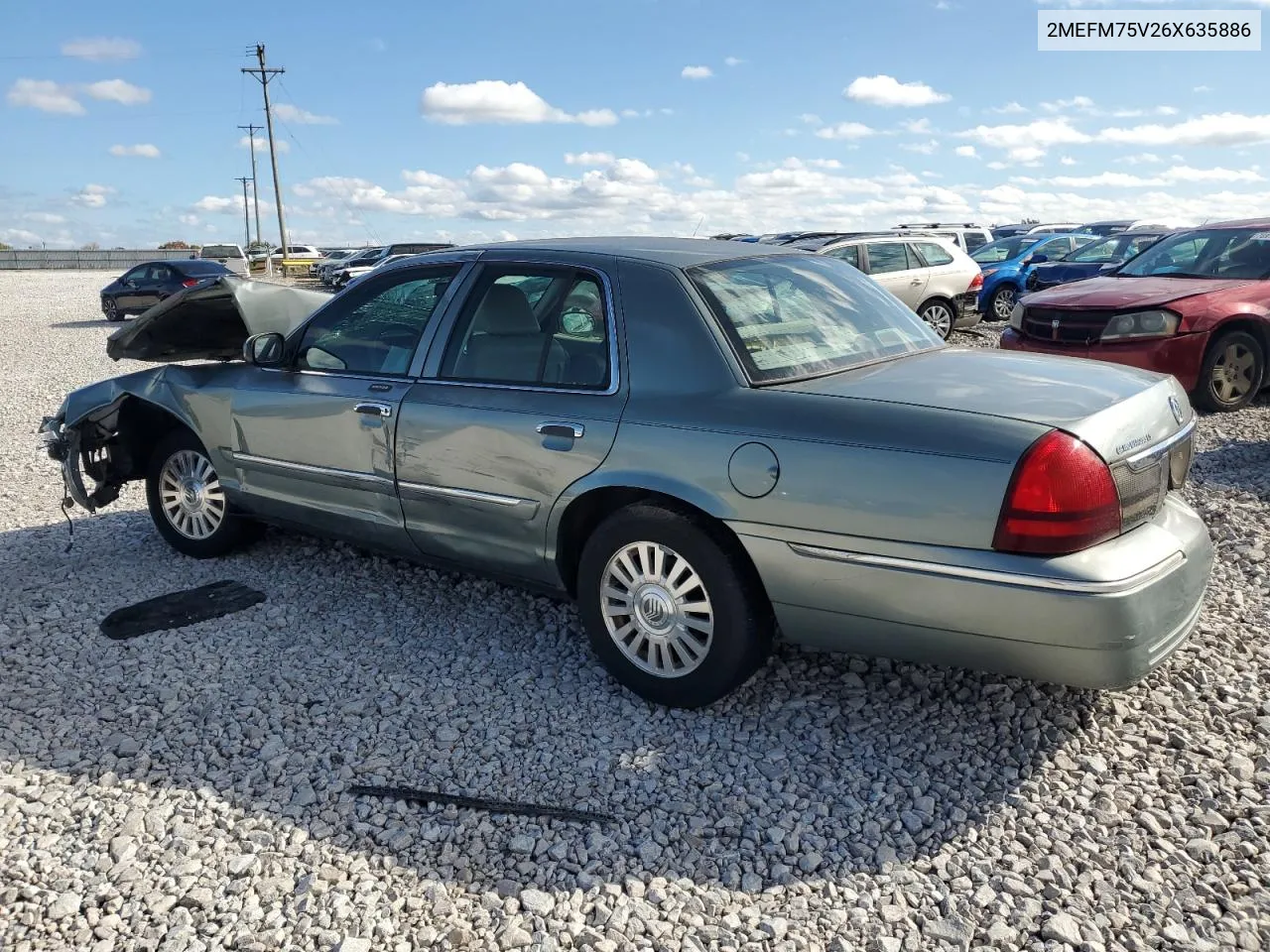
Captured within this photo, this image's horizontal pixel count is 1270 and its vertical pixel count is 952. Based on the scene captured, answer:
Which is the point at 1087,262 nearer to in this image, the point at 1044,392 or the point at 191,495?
Answer: the point at 1044,392

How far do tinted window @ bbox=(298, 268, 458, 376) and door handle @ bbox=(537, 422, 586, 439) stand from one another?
863mm

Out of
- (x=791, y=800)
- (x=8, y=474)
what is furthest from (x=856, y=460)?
(x=8, y=474)

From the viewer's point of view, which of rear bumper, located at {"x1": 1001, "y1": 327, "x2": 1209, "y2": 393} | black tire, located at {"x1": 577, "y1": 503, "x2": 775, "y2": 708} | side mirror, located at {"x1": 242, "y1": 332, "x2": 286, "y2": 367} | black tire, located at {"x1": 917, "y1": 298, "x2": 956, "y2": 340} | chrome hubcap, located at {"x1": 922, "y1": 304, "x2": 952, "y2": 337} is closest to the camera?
black tire, located at {"x1": 577, "y1": 503, "x2": 775, "y2": 708}

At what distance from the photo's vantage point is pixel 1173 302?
26.7ft

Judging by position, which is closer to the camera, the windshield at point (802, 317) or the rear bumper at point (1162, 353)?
the windshield at point (802, 317)

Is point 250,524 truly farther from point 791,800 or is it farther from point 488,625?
point 791,800

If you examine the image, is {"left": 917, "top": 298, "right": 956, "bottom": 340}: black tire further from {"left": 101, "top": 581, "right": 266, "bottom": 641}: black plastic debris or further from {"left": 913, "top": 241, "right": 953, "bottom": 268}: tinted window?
{"left": 101, "top": 581, "right": 266, "bottom": 641}: black plastic debris

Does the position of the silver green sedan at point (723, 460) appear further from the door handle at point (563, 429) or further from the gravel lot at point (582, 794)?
the gravel lot at point (582, 794)

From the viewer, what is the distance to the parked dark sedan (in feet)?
74.4

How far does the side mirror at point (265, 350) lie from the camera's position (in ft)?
15.3

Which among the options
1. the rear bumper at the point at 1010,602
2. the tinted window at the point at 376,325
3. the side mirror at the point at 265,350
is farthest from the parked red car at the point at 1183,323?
the side mirror at the point at 265,350

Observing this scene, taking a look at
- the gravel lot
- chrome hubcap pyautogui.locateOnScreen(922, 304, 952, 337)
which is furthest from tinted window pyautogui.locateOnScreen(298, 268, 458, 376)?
chrome hubcap pyautogui.locateOnScreen(922, 304, 952, 337)

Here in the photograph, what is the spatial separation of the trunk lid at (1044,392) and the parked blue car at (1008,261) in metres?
14.0

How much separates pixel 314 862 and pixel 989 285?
55.8ft
